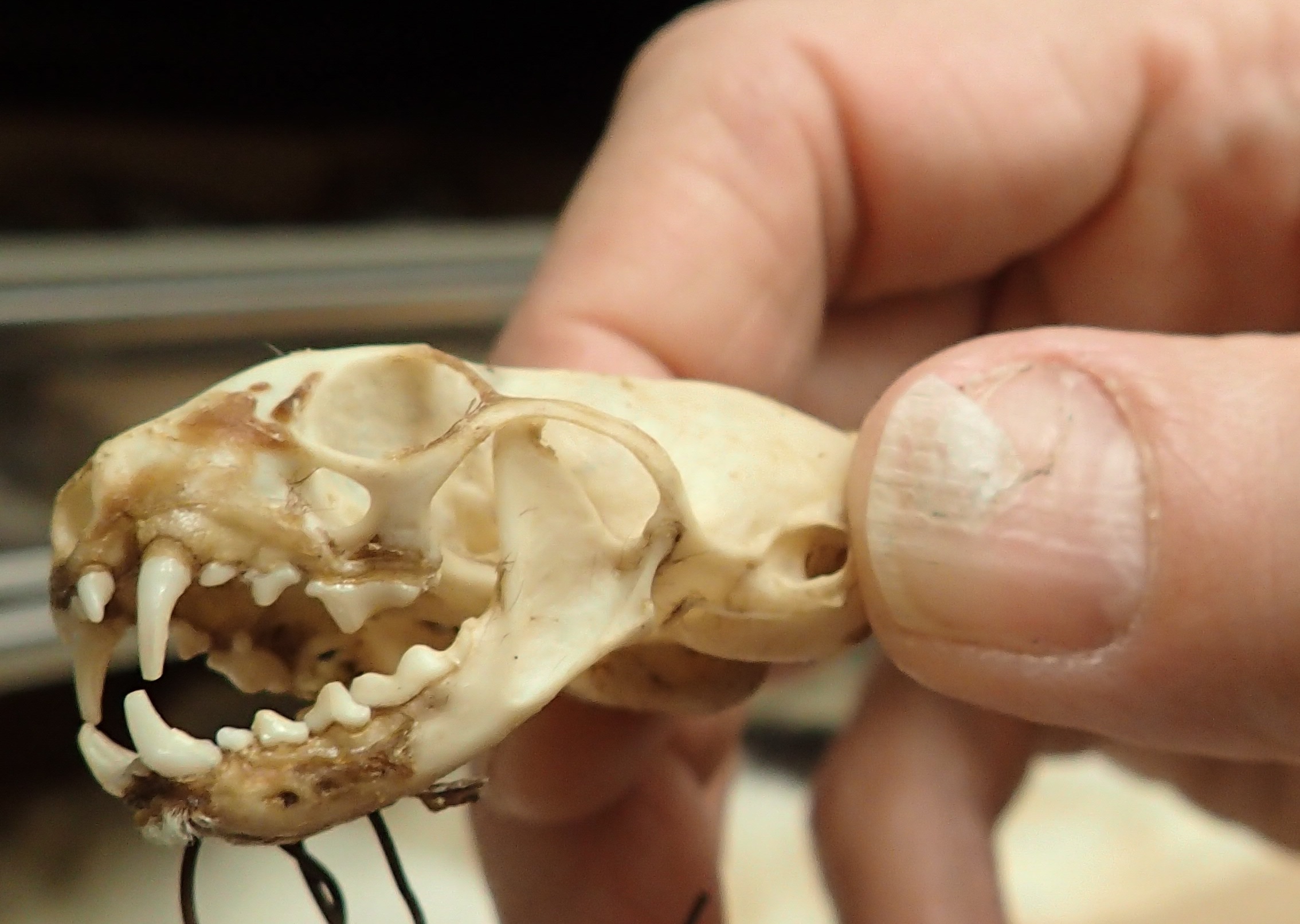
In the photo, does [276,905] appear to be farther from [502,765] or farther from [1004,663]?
[1004,663]

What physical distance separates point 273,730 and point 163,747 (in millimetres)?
34

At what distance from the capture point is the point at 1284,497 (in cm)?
43

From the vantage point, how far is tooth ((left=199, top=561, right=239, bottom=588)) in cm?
39

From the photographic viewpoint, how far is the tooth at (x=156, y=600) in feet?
1.23

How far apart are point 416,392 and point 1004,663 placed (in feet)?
0.87

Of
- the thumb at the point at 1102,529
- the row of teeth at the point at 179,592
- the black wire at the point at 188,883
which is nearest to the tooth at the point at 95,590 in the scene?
the row of teeth at the point at 179,592

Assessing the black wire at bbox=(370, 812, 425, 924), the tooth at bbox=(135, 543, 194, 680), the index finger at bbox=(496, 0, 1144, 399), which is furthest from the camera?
the index finger at bbox=(496, 0, 1144, 399)

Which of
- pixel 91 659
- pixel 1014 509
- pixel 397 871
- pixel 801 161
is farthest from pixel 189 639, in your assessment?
pixel 801 161

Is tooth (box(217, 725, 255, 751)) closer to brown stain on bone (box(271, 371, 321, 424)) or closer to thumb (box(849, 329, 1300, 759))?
brown stain on bone (box(271, 371, 321, 424))

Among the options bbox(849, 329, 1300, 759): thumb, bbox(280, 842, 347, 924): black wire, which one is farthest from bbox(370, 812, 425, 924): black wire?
bbox(849, 329, 1300, 759): thumb

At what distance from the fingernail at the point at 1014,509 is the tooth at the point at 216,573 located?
249 mm

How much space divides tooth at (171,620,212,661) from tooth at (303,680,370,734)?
0.25 feet

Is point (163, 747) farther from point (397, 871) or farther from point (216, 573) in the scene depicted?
point (397, 871)

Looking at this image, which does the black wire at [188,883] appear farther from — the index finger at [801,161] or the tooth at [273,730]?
the index finger at [801,161]
